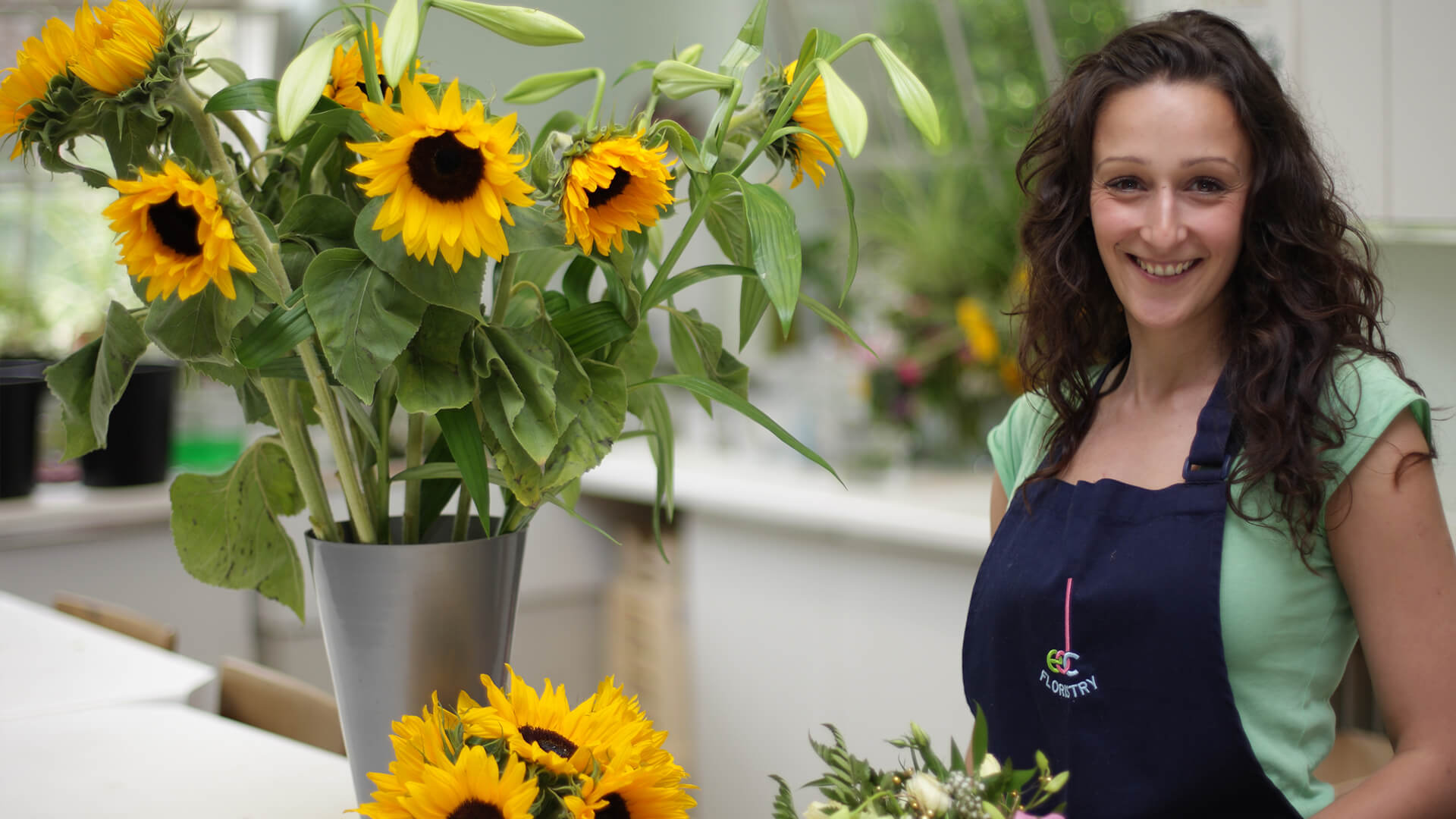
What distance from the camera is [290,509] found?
1034 mm

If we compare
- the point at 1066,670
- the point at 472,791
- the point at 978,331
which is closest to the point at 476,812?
the point at 472,791

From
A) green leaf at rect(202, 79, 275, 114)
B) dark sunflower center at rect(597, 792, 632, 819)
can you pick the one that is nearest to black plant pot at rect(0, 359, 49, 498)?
green leaf at rect(202, 79, 275, 114)

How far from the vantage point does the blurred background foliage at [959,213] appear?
315 centimetres

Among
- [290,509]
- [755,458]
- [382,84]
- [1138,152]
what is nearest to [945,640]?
[755,458]

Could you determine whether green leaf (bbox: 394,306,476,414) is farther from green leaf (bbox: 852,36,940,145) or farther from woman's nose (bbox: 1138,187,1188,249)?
woman's nose (bbox: 1138,187,1188,249)

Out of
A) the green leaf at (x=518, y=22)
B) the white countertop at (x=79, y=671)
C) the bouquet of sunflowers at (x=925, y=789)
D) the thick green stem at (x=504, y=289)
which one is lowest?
the white countertop at (x=79, y=671)

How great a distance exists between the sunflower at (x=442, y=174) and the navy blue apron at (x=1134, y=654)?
730mm

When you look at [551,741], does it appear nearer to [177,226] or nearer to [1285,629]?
[177,226]

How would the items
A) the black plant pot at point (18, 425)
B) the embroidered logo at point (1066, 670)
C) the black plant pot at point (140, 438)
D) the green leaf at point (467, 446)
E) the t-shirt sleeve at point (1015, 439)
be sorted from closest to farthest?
1. the green leaf at point (467, 446)
2. the embroidered logo at point (1066, 670)
3. the t-shirt sleeve at point (1015, 439)
4. the black plant pot at point (18, 425)
5. the black plant pot at point (140, 438)

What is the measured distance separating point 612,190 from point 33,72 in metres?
0.37

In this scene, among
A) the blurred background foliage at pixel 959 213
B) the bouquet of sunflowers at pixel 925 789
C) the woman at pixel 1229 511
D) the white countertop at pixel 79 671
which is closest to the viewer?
the bouquet of sunflowers at pixel 925 789

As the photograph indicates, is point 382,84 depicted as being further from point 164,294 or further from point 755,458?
point 755,458

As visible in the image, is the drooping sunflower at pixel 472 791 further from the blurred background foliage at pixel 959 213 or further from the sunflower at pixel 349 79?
the blurred background foliage at pixel 959 213

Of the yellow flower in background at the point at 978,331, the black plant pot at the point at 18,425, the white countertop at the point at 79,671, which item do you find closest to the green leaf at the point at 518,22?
the white countertop at the point at 79,671
